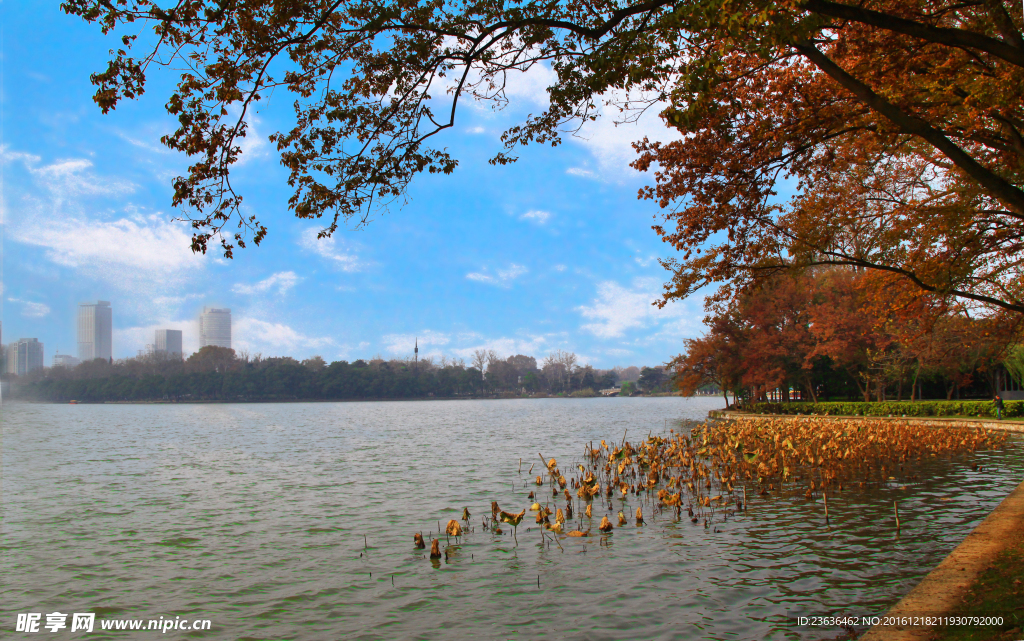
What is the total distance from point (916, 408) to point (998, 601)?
3250cm

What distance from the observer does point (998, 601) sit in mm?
5113

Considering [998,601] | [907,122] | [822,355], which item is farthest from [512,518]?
[822,355]

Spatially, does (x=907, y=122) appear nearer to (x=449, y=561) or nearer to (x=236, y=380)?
(x=449, y=561)

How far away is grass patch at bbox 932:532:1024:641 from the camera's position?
14.7ft

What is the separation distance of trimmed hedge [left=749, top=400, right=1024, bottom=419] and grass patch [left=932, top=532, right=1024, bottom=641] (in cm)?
2296

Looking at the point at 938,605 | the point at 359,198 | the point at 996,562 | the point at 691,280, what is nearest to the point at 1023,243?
the point at 691,280

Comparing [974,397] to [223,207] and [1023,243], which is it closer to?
[1023,243]

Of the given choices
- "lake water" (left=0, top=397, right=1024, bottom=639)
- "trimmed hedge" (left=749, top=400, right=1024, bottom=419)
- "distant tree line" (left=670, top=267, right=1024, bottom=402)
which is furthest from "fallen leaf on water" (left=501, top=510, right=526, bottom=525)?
Result: "distant tree line" (left=670, top=267, right=1024, bottom=402)

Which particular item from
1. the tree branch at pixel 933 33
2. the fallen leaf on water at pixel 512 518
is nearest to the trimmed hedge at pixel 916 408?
the fallen leaf on water at pixel 512 518

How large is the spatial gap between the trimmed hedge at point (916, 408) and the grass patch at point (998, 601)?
2296 centimetres

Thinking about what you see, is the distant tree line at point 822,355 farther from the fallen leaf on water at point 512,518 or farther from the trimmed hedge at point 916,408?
the fallen leaf on water at point 512,518

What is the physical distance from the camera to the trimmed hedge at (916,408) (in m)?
29.1

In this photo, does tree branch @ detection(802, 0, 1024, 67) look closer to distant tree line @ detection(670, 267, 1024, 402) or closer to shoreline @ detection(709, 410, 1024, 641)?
shoreline @ detection(709, 410, 1024, 641)

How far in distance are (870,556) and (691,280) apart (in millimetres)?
5027
